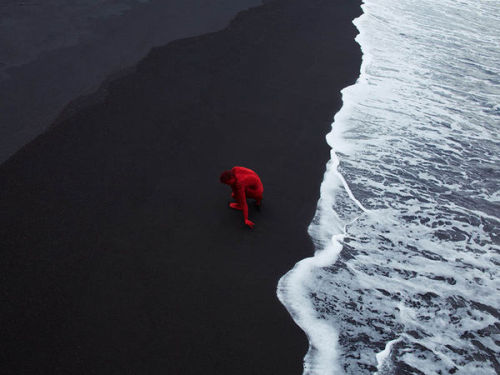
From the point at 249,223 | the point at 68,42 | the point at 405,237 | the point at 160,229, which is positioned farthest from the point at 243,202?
the point at 68,42

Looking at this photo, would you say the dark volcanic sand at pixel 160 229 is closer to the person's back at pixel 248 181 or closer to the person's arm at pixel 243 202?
the person's arm at pixel 243 202

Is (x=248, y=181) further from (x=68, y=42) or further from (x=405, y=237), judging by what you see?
(x=68, y=42)

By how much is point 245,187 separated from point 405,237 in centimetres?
248

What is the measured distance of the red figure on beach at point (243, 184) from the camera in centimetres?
512

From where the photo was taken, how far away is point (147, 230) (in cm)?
506

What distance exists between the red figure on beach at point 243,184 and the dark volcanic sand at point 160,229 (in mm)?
277

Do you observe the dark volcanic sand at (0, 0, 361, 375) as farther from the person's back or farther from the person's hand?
the person's back

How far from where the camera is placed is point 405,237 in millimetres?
5957

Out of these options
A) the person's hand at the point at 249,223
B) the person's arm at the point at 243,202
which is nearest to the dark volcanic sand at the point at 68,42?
the person's arm at the point at 243,202

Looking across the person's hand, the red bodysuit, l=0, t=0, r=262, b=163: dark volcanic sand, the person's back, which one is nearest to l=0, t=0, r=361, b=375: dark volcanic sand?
the person's hand

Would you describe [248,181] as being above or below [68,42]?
below

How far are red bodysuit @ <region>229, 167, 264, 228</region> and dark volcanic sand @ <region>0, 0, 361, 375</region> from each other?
27 centimetres

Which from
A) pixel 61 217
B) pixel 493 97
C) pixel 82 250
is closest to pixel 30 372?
pixel 82 250

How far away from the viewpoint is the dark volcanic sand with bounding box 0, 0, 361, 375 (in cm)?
388
